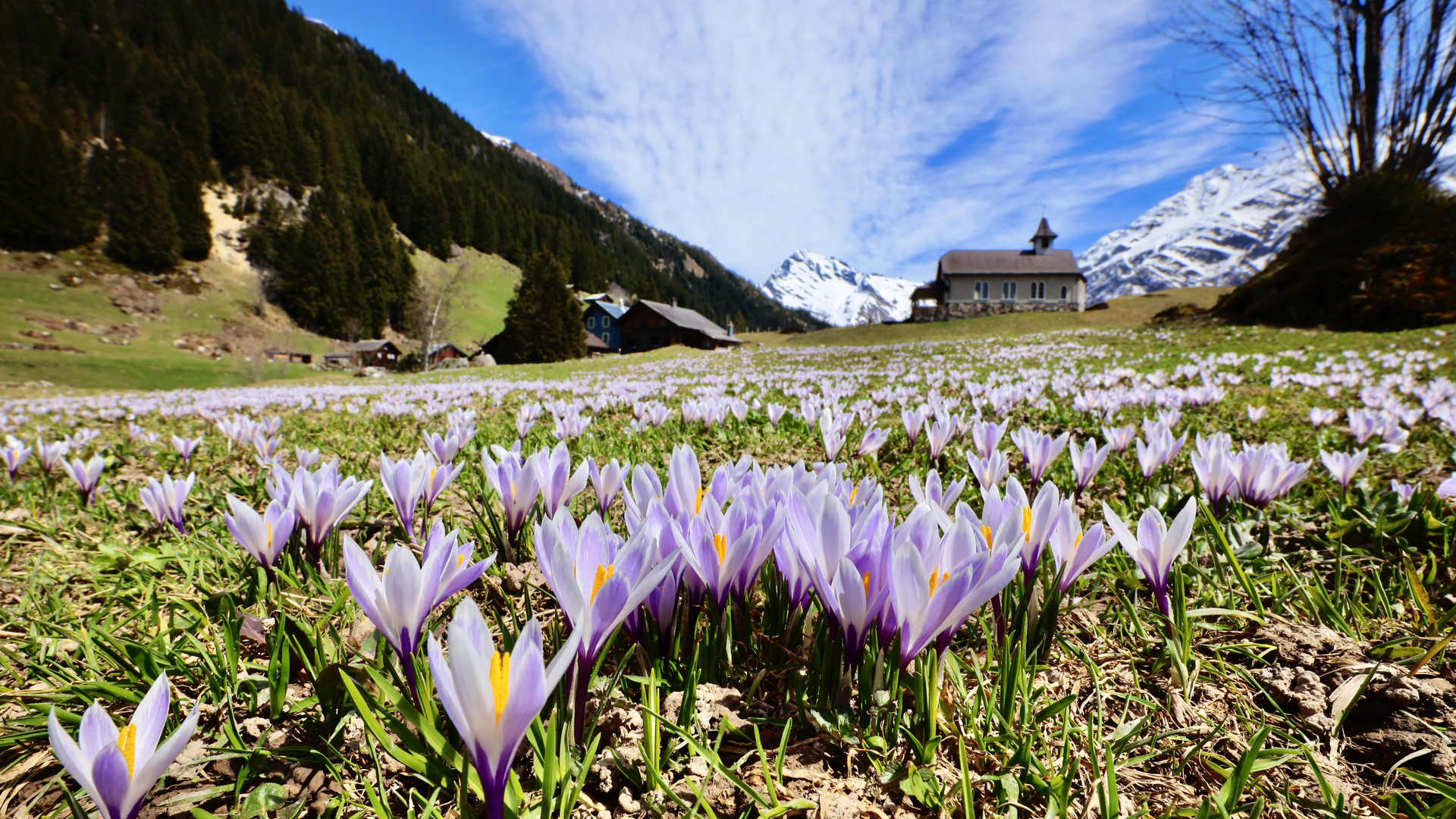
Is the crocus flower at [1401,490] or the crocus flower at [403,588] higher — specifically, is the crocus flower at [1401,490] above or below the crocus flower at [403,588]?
below

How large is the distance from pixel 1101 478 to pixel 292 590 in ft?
10.6

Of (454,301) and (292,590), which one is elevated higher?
(454,301)

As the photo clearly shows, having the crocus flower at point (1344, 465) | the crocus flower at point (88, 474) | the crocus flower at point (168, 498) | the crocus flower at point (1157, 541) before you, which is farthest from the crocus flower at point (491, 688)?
the crocus flower at point (88, 474)

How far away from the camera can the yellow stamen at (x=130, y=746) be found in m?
0.70

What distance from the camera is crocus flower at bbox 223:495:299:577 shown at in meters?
1.32

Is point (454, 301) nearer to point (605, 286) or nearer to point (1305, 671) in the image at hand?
point (605, 286)

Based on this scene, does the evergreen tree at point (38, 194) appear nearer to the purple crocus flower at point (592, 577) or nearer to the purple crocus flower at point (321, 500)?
the purple crocus flower at point (321, 500)

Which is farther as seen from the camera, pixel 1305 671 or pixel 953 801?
pixel 1305 671

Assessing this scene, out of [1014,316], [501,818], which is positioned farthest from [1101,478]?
[1014,316]

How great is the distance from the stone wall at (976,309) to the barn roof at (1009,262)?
353cm

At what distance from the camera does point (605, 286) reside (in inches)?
4011

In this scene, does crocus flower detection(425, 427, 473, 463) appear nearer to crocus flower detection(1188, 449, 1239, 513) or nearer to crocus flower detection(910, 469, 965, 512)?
crocus flower detection(910, 469, 965, 512)

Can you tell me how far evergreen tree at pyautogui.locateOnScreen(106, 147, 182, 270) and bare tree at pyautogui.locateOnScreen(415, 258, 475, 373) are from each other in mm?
21060

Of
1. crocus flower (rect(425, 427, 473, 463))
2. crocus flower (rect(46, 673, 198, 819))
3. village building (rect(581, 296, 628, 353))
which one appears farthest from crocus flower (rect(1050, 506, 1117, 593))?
village building (rect(581, 296, 628, 353))
